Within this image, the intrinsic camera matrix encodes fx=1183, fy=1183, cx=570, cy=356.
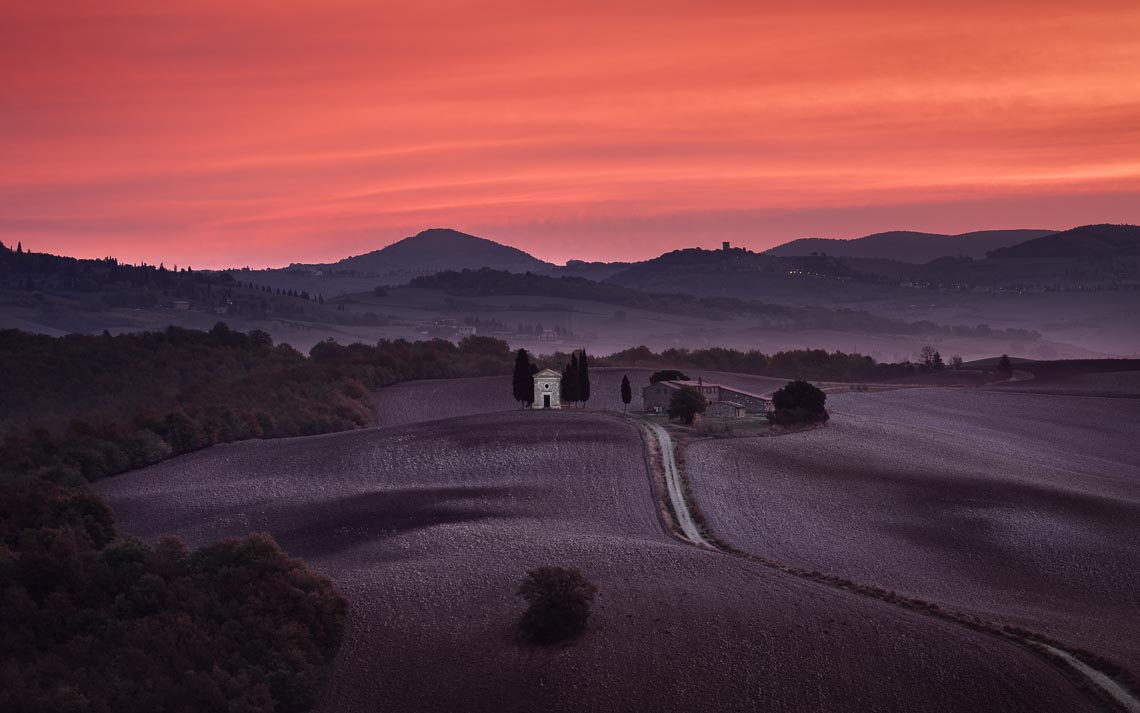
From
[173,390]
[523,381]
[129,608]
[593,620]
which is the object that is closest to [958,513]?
[593,620]

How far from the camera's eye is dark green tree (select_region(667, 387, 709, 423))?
3561 inches

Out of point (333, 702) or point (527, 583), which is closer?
point (333, 702)

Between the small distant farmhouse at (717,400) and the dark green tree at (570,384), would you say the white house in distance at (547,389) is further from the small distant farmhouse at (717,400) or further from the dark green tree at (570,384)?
the small distant farmhouse at (717,400)

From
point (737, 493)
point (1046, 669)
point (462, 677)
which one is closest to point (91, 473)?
point (737, 493)

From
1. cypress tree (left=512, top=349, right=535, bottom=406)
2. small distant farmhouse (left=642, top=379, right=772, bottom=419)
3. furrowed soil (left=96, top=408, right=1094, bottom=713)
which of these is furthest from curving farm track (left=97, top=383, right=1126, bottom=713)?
cypress tree (left=512, top=349, right=535, bottom=406)

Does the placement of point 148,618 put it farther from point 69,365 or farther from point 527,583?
point 69,365

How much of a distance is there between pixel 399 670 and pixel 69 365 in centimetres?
11448

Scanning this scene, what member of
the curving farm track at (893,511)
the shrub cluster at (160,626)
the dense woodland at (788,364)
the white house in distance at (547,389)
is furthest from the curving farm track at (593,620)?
the dense woodland at (788,364)

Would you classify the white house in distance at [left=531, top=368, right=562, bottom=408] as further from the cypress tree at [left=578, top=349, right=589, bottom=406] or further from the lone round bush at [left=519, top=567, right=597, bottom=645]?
the lone round bush at [left=519, top=567, right=597, bottom=645]

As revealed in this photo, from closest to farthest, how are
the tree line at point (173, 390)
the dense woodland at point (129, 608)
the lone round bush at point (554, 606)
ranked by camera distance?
the dense woodland at point (129, 608), the lone round bush at point (554, 606), the tree line at point (173, 390)

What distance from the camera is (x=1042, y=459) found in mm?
81938

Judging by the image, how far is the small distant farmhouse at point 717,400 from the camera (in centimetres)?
9569

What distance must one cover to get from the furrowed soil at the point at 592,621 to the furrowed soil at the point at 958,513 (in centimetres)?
443

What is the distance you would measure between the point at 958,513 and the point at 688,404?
31214 millimetres
